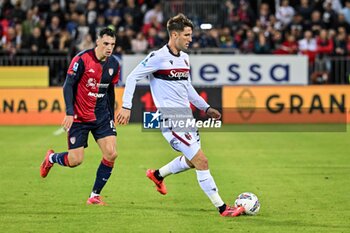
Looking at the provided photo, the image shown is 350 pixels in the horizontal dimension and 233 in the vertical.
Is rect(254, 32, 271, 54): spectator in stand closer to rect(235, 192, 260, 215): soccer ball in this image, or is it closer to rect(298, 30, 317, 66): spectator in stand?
rect(298, 30, 317, 66): spectator in stand

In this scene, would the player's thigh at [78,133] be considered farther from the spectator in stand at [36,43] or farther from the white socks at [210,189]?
the spectator in stand at [36,43]

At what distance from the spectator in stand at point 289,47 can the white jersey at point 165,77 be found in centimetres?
1639

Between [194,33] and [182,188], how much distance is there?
48.3ft

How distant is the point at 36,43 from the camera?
87.3 feet

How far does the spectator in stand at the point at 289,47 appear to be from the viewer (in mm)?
26641

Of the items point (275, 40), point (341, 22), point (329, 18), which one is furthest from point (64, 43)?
point (341, 22)

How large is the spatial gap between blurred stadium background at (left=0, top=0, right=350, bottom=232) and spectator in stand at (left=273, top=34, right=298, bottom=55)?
29 mm

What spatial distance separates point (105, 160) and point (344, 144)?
Answer: 9.25m

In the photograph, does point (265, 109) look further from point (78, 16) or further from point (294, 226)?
point (294, 226)

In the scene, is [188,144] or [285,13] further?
[285,13]

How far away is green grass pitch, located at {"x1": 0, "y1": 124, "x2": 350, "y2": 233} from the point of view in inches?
379

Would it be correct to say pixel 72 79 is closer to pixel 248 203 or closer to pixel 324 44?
pixel 248 203

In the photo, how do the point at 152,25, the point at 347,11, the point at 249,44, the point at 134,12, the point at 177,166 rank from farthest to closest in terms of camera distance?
the point at 347,11
the point at 134,12
the point at 152,25
the point at 249,44
the point at 177,166

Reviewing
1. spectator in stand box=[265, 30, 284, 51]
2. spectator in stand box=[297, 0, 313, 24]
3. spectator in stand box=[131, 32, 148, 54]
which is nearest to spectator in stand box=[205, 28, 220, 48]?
spectator in stand box=[265, 30, 284, 51]
